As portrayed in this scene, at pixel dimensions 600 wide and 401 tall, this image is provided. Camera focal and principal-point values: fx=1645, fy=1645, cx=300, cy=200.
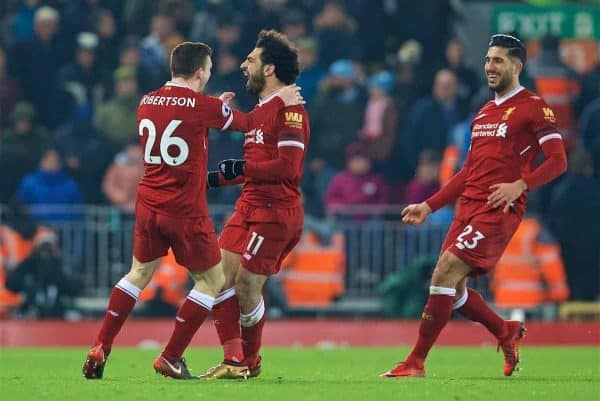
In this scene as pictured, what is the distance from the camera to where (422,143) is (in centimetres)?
2120

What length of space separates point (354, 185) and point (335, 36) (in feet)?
8.82

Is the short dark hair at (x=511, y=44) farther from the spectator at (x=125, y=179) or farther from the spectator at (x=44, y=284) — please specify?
the spectator at (x=125, y=179)

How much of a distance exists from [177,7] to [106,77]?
1.41 m

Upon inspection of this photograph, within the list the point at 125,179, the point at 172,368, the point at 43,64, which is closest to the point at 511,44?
the point at 172,368

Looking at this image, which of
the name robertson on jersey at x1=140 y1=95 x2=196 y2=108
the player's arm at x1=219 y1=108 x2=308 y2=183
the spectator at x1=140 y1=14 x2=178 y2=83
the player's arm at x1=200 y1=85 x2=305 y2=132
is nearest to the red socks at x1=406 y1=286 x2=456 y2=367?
the player's arm at x1=219 y1=108 x2=308 y2=183

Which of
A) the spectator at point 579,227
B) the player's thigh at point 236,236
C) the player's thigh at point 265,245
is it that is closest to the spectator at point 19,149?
the spectator at point 579,227

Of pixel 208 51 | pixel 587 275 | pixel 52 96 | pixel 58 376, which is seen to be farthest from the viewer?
pixel 52 96

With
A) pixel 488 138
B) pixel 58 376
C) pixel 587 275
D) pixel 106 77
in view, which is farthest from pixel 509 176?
pixel 106 77

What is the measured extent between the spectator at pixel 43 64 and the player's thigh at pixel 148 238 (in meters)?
10.9

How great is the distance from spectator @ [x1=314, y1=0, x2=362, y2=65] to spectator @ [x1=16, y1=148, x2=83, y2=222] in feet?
13.4

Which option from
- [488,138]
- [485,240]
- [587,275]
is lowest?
[587,275]

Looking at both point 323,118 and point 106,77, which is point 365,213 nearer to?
point 323,118

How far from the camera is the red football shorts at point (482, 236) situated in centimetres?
1188

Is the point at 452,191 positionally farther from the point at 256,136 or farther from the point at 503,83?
the point at 256,136
